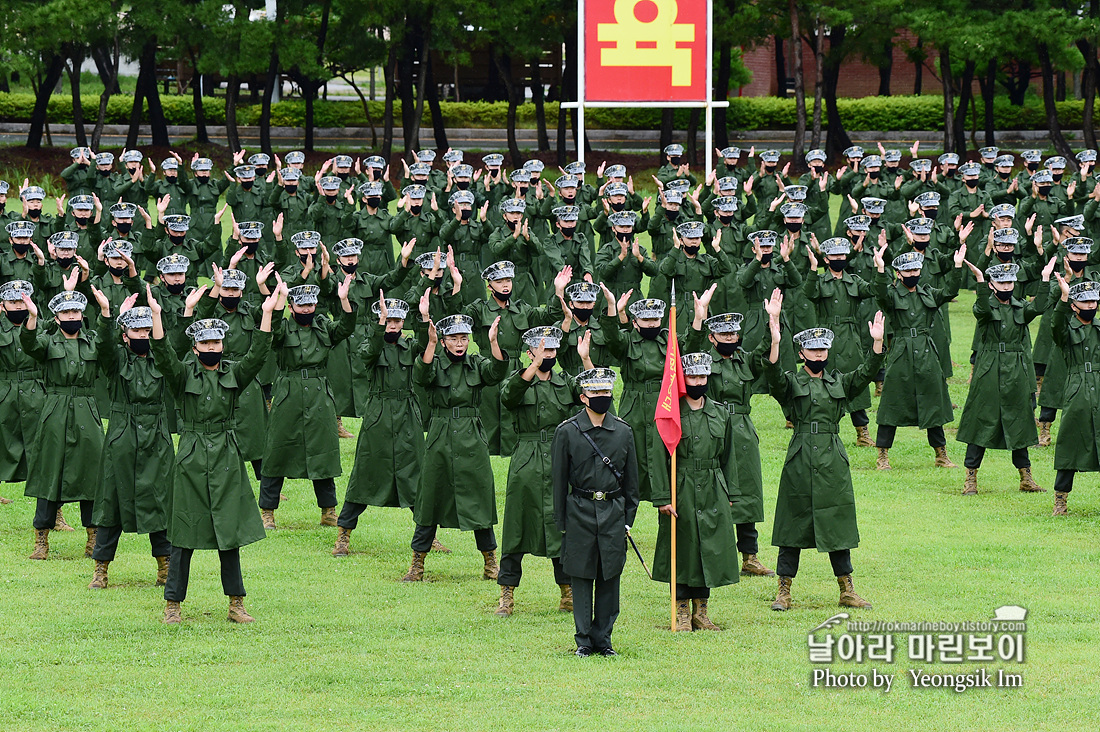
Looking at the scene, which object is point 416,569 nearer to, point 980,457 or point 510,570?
point 510,570

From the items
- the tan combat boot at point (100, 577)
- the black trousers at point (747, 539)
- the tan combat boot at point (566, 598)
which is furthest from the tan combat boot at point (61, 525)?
the black trousers at point (747, 539)

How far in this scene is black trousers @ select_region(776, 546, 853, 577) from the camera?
451 inches

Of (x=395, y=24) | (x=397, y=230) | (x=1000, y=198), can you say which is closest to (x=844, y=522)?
(x=397, y=230)

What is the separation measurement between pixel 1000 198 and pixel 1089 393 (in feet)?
31.7

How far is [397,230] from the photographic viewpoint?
813 inches

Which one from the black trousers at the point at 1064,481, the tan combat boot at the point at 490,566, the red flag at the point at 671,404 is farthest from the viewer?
the black trousers at the point at 1064,481

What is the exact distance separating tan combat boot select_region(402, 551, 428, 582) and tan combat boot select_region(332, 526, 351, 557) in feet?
3.36

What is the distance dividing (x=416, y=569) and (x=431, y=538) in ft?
0.99

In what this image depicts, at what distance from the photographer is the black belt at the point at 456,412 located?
39.7ft

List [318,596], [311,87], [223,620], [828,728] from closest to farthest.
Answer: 1. [828,728]
2. [223,620]
3. [318,596]
4. [311,87]

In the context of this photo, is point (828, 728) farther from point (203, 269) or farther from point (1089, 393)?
point (203, 269)

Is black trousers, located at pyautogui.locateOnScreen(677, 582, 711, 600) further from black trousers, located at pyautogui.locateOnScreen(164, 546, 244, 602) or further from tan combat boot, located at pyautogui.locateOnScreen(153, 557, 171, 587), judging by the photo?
tan combat boot, located at pyautogui.locateOnScreen(153, 557, 171, 587)

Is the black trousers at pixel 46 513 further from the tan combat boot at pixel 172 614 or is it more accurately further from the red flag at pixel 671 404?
the red flag at pixel 671 404

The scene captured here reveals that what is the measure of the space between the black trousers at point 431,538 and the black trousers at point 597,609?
2.09m
